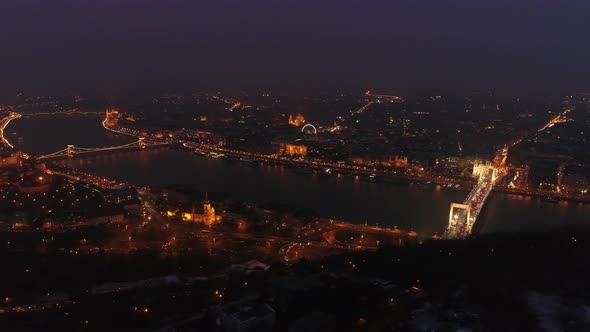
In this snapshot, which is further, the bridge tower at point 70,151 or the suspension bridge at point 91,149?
the bridge tower at point 70,151

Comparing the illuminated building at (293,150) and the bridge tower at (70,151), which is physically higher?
the illuminated building at (293,150)

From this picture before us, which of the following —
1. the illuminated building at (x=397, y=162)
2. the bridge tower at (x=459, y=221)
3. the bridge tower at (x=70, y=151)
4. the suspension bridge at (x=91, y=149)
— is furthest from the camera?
the bridge tower at (x=70, y=151)

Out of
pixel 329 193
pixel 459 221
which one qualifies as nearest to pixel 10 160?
pixel 329 193

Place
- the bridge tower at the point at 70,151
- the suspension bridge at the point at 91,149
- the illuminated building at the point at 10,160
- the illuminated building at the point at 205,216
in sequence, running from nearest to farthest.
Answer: the illuminated building at the point at 205,216, the illuminated building at the point at 10,160, the suspension bridge at the point at 91,149, the bridge tower at the point at 70,151

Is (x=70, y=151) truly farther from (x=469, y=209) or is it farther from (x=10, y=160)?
(x=469, y=209)

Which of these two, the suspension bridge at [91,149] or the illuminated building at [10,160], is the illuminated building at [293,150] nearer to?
the suspension bridge at [91,149]

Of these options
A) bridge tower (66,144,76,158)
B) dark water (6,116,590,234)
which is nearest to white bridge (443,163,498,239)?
dark water (6,116,590,234)

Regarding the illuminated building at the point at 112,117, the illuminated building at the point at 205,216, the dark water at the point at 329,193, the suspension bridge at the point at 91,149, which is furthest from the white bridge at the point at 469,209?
the illuminated building at the point at 112,117
